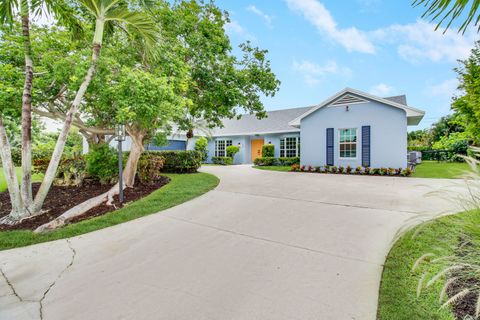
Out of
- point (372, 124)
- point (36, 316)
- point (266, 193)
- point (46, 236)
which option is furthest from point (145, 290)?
point (372, 124)

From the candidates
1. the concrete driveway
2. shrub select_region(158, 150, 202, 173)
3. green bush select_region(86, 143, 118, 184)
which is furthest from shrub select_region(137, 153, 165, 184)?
the concrete driveway

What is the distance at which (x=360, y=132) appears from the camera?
12688mm

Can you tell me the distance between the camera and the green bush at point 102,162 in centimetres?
845

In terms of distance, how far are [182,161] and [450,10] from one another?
11.9 metres

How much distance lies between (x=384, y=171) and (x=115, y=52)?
1247 cm

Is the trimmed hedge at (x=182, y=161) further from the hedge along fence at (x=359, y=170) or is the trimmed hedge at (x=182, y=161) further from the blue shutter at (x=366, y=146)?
the blue shutter at (x=366, y=146)

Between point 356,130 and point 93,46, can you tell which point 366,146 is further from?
point 93,46

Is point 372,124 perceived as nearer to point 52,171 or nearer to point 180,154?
point 180,154

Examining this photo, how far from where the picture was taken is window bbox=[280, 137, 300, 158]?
18.7m

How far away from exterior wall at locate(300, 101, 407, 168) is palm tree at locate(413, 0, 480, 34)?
11599 mm

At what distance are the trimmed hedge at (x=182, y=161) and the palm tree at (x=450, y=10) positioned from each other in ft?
38.1

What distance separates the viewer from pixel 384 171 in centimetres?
1170

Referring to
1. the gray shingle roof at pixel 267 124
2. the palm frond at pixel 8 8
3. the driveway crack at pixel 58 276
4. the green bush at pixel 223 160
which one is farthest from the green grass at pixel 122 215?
the gray shingle roof at pixel 267 124

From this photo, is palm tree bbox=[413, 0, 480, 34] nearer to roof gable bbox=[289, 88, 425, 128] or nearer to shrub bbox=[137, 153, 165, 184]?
shrub bbox=[137, 153, 165, 184]
